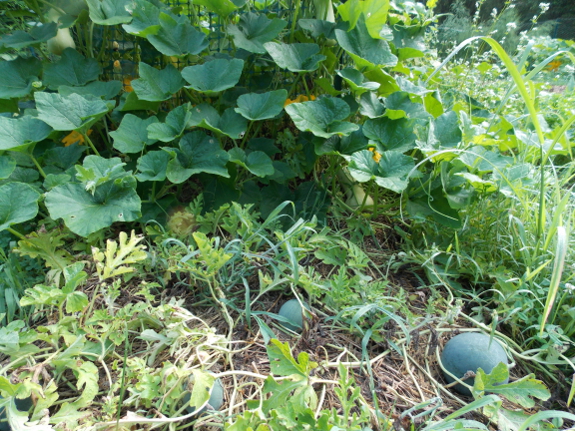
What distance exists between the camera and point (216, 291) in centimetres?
118

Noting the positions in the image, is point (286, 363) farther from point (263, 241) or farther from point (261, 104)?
point (261, 104)

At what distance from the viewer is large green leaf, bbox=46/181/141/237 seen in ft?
3.67

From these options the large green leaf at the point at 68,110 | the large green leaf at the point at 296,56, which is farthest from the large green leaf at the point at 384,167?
the large green leaf at the point at 68,110

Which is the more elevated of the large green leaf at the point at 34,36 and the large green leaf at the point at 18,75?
the large green leaf at the point at 34,36

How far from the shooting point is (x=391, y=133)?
1.43 metres

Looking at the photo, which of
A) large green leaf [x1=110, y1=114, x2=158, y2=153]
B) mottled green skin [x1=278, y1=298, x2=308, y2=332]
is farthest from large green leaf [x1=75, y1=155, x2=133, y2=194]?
mottled green skin [x1=278, y1=298, x2=308, y2=332]

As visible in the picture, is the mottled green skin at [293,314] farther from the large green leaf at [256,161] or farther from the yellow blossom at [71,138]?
the yellow blossom at [71,138]

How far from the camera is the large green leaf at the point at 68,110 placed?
49.9 inches

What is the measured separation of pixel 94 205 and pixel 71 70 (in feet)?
2.30

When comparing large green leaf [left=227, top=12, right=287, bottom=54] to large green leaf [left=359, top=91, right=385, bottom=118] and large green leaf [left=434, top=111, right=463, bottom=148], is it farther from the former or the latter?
large green leaf [left=434, top=111, right=463, bottom=148]

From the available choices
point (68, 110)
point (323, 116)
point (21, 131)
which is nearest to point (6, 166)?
point (21, 131)

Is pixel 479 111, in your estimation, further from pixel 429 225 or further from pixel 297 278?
pixel 297 278

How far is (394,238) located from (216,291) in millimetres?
761

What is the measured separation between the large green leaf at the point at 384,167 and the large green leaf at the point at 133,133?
684mm
